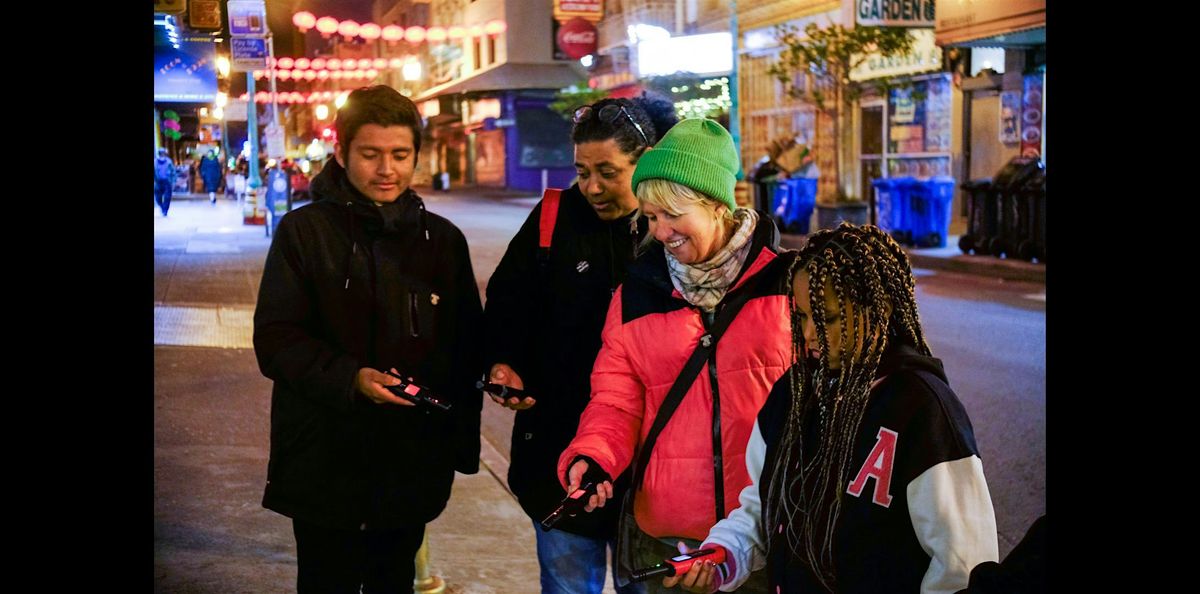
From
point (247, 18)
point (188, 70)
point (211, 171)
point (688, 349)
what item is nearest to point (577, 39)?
point (211, 171)

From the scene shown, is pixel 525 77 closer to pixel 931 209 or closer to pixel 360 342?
pixel 931 209

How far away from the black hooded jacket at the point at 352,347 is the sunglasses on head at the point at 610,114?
1.70ft

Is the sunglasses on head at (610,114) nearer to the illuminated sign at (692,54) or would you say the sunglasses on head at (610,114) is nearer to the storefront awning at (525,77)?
the illuminated sign at (692,54)

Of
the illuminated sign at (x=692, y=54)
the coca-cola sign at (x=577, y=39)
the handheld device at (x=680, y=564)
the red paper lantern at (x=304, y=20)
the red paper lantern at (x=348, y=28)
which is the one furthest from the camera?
the coca-cola sign at (x=577, y=39)

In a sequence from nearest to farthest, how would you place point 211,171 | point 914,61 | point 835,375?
point 835,375
point 914,61
point 211,171

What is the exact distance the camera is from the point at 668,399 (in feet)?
9.30

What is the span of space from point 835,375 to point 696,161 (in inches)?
25.9

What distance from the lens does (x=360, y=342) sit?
10.9 ft

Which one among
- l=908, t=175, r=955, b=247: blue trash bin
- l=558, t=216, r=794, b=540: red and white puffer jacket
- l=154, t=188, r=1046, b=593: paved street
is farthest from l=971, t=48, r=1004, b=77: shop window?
l=558, t=216, r=794, b=540: red and white puffer jacket

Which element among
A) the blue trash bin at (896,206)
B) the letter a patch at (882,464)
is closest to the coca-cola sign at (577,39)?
the blue trash bin at (896,206)

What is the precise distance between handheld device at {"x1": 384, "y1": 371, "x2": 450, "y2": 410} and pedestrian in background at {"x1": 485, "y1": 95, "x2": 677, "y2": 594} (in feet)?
0.76

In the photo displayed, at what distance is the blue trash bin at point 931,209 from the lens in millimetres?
18688
